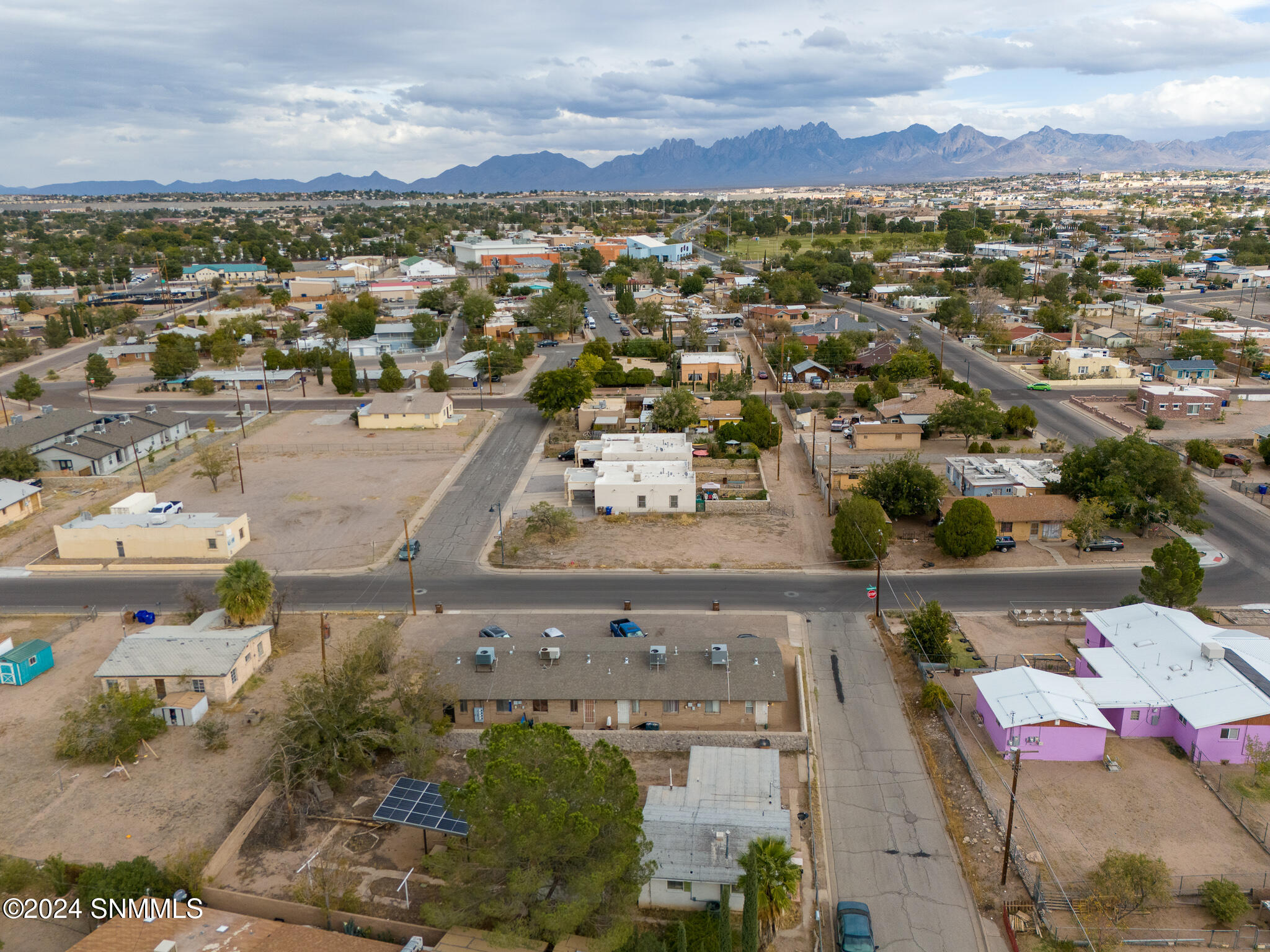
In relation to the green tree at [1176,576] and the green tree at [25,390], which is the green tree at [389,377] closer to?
the green tree at [25,390]

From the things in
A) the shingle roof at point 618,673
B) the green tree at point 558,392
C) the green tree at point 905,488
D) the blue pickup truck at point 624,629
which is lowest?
the blue pickup truck at point 624,629

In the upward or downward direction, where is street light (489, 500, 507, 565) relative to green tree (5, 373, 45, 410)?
downward

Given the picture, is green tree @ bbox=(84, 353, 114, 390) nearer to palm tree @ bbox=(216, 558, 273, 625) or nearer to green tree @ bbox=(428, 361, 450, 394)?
green tree @ bbox=(428, 361, 450, 394)

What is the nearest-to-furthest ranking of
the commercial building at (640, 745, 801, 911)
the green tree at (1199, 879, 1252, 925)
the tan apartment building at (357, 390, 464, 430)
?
1. the green tree at (1199, 879, 1252, 925)
2. the commercial building at (640, 745, 801, 911)
3. the tan apartment building at (357, 390, 464, 430)

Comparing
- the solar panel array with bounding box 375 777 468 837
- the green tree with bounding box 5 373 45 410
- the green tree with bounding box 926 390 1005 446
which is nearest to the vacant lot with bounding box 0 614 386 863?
the solar panel array with bounding box 375 777 468 837

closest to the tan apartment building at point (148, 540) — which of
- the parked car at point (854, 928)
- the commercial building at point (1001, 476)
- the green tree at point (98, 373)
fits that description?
the parked car at point (854, 928)

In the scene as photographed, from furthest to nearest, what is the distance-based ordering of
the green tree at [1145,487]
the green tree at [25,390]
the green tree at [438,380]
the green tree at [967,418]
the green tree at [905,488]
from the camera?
1. the green tree at [438,380]
2. the green tree at [25,390]
3. the green tree at [967,418]
4. the green tree at [905,488]
5. the green tree at [1145,487]

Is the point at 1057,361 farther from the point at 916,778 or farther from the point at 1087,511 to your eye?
the point at 916,778
